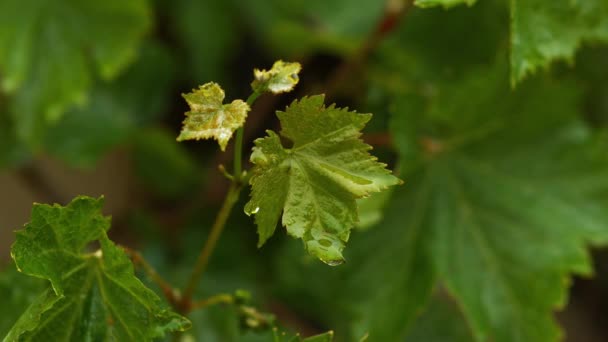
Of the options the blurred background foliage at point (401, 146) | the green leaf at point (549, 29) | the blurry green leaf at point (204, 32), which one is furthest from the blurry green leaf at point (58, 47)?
the green leaf at point (549, 29)

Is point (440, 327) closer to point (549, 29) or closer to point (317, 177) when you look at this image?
point (549, 29)

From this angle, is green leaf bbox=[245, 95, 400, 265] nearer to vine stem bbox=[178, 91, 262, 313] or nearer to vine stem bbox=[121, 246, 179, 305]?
vine stem bbox=[178, 91, 262, 313]

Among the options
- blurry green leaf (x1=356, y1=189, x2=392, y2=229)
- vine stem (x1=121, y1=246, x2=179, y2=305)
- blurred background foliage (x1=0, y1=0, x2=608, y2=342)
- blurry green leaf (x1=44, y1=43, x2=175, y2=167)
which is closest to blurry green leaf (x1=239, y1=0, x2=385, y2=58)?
blurred background foliage (x1=0, y1=0, x2=608, y2=342)

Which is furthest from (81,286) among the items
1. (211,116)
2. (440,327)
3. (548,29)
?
(440,327)

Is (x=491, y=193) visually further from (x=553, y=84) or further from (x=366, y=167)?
(x=366, y=167)

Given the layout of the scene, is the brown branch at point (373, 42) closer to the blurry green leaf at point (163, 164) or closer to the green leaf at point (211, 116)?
the blurry green leaf at point (163, 164)

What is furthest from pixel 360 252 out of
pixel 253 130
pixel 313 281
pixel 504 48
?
pixel 253 130
